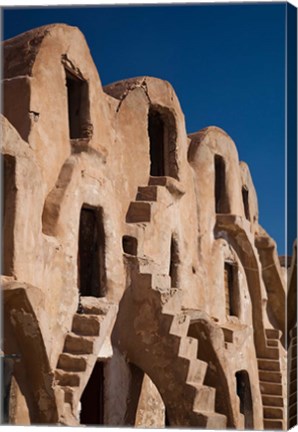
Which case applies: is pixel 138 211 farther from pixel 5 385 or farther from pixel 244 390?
pixel 244 390

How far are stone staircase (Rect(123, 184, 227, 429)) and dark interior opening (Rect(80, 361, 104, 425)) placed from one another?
0.50 meters

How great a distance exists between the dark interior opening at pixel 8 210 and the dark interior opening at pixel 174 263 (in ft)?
15.6

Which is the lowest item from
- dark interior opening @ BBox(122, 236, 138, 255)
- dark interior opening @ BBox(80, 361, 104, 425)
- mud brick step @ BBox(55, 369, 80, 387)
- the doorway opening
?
dark interior opening @ BBox(80, 361, 104, 425)

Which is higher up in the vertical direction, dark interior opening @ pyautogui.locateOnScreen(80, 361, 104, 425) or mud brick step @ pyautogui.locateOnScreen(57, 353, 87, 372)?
mud brick step @ pyautogui.locateOnScreen(57, 353, 87, 372)

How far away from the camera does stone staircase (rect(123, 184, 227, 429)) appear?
9.83 metres

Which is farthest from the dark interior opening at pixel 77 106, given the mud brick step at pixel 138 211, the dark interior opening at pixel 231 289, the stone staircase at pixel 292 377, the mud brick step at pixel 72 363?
the dark interior opening at pixel 231 289

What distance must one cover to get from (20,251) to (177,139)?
553cm

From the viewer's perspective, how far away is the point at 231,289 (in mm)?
14984

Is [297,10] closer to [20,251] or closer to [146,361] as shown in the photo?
[20,251]

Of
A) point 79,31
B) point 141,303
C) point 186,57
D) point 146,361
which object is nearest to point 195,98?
point 186,57

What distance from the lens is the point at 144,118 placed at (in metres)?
12.3

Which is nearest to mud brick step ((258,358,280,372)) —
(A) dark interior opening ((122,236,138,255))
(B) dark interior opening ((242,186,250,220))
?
(B) dark interior opening ((242,186,250,220))

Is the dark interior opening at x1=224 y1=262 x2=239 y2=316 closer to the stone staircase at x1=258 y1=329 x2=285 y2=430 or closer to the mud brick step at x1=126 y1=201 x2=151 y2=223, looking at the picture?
the stone staircase at x1=258 y1=329 x2=285 y2=430

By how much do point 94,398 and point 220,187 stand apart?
20.7 ft
